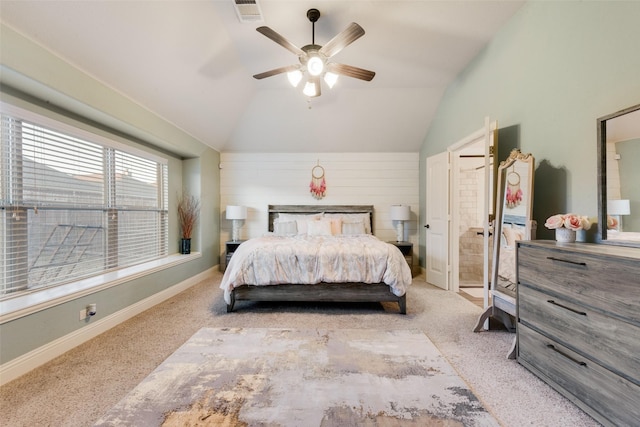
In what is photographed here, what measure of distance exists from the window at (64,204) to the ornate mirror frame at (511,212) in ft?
13.5

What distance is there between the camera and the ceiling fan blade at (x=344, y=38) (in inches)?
82.2

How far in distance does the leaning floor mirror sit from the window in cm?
405

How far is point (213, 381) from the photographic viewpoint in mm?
1710

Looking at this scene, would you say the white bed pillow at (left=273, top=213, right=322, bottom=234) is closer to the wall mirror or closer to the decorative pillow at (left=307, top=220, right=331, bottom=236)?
the decorative pillow at (left=307, top=220, right=331, bottom=236)

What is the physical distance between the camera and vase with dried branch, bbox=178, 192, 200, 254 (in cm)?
425

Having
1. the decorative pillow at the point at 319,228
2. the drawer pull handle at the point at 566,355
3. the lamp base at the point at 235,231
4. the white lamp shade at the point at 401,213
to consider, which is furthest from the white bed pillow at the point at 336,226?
the drawer pull handle at the point at 566,355

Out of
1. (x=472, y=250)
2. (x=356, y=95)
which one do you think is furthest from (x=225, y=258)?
(x=472, y=250)

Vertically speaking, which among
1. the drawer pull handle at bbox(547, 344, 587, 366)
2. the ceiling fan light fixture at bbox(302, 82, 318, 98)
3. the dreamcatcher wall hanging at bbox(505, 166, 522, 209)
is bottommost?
the drawer pull handle at bbox(547, 344, 587, 366)

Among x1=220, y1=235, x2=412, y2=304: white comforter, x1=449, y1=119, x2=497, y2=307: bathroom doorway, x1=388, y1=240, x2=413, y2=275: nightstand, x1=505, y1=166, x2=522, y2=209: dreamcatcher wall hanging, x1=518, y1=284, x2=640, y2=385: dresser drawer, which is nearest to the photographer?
x1=518, y1=284, x2=640, y2=385: dresser drawer

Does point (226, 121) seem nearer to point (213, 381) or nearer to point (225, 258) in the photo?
point (225, 258)

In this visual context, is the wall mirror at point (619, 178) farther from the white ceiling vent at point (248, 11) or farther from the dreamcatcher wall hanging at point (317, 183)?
the dreamcatcher wall hanging at point (317, 183)

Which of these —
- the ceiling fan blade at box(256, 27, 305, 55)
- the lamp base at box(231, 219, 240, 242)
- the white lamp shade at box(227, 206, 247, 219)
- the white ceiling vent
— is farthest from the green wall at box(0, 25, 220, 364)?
the ceiling fan blade at box(256, 27, 305, 55)

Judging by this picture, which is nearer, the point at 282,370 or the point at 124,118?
the point at 282,370

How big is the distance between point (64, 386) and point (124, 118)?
7.88ft
